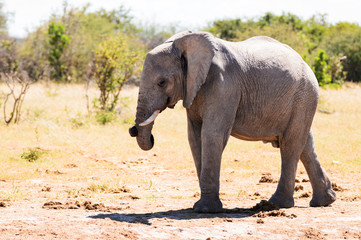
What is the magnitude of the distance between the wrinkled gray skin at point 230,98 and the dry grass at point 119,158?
115 cm

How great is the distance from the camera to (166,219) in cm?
532

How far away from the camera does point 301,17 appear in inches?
1810

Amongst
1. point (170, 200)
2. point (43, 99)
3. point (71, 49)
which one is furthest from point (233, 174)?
point (71, 49)

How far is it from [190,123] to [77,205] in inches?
60.0

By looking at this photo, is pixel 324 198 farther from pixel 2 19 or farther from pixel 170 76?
pixel 2 19

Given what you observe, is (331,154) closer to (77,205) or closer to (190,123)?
(190,123)

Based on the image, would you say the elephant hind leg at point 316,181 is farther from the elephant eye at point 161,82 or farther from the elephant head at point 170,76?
the elephant eye at point 161,82

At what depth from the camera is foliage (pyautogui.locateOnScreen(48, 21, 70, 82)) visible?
2739cm

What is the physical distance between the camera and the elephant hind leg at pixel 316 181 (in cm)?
658

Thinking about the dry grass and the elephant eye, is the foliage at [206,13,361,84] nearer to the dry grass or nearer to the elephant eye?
the dry grass

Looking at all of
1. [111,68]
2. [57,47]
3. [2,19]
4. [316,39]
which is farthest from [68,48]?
[316,39]

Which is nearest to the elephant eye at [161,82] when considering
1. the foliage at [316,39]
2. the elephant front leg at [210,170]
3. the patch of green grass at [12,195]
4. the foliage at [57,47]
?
the elephant front leg at [210,170]

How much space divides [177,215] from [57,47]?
23586mm

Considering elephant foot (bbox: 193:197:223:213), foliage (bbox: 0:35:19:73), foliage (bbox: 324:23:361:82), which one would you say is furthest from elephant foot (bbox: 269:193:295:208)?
foliage (bbox: 324:23:361:82)
